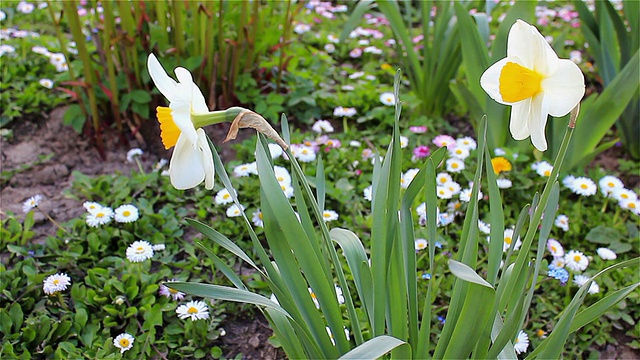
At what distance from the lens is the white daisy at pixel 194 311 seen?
4.38 feet

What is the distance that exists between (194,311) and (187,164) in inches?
25.4

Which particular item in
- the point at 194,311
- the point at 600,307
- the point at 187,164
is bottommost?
the point at 194,311

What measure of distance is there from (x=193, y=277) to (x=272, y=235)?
0.62 meters

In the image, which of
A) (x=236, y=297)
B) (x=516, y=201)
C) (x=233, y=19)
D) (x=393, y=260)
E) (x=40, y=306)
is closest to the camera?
(x=236, y=297)

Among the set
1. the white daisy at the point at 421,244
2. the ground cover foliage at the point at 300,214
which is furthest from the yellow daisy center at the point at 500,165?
the white daisy at the point at 421,244

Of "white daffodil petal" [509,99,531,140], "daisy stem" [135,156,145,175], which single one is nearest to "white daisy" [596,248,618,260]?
"white daffodil petal" [509,99,531,140]

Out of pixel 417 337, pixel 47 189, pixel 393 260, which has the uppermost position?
→ pixel 393 260

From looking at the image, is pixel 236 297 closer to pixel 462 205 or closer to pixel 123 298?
pixel 123 298

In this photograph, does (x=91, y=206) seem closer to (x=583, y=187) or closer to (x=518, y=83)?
(x=518, y=83)

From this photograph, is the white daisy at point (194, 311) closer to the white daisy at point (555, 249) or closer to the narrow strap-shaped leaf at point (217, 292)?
the narrow strap-shaped leaf at point (217, 292)

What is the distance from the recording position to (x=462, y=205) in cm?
175

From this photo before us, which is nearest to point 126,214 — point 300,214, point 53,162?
point 53,162

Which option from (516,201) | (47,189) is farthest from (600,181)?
(47,189)

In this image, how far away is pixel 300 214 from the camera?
106 centimetres
